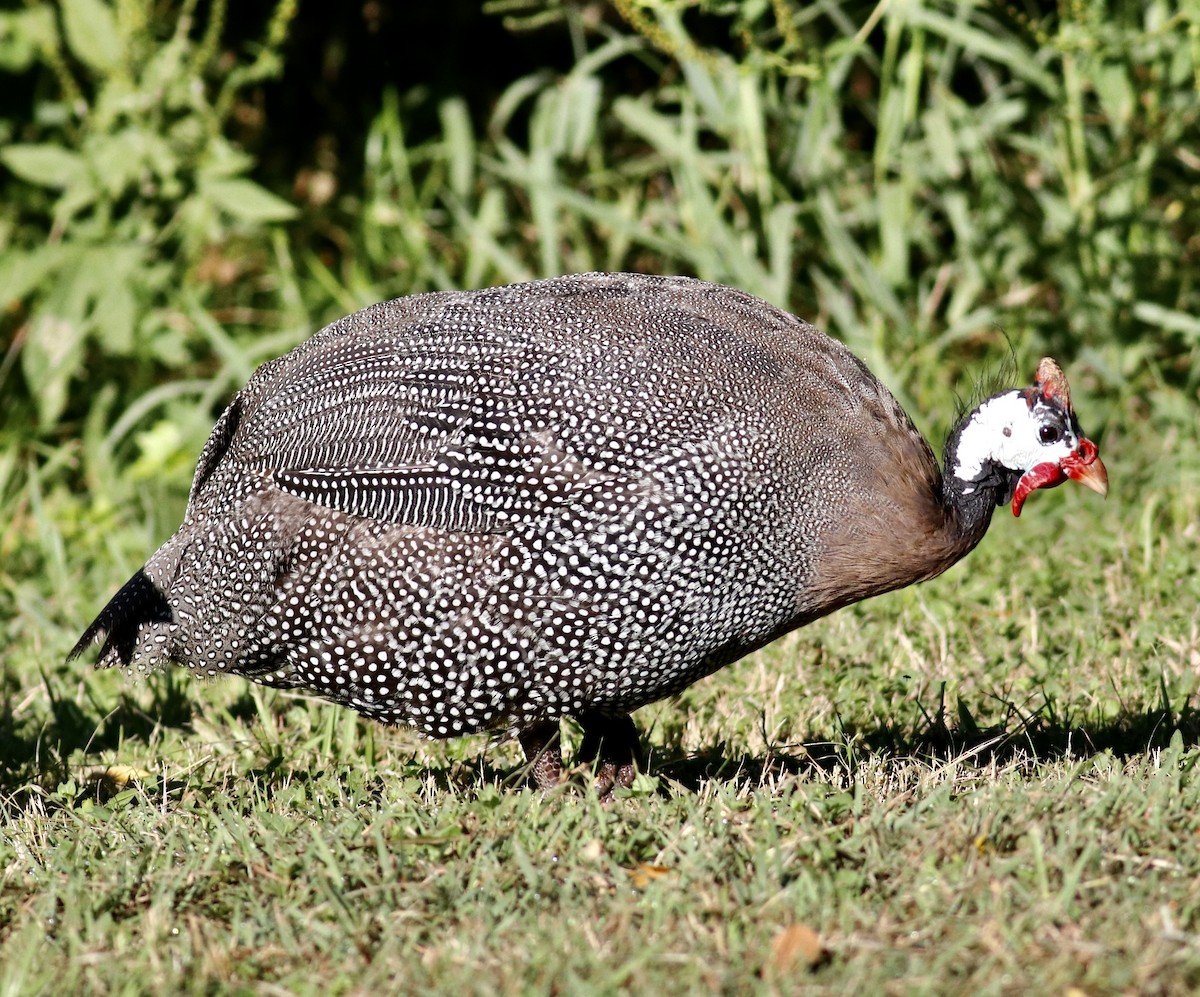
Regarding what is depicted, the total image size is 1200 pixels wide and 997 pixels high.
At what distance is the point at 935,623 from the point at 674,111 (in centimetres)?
317

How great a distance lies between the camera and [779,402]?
323 centimetres

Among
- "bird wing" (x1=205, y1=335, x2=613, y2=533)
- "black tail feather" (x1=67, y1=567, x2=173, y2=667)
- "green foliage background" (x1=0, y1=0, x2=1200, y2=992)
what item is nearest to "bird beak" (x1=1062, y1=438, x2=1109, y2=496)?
"green foliage background" (x1=0, y1=0, x2=1200, y2=992)

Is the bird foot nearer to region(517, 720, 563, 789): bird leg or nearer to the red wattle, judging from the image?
region(517, 720, 563, 789): bird leg

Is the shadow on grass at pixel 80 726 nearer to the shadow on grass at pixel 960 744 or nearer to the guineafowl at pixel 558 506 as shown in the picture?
the guineafowl at pixel 558 506

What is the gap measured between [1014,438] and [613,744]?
3.62 ft

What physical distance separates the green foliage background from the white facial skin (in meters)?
0.52

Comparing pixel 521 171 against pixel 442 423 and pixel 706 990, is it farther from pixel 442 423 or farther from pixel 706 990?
pixel 706 990

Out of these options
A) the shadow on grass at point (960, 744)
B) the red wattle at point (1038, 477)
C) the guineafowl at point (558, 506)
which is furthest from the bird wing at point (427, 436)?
the red wattle at point (1038, 477)

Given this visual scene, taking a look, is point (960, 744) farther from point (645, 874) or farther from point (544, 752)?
point (645, 874)

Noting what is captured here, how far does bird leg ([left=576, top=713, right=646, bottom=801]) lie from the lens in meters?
3.45

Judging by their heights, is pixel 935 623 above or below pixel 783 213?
below

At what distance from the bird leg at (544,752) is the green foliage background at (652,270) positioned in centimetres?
11

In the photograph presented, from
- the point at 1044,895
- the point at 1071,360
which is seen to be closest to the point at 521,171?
the point at 1071,360

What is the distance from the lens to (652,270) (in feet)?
20.5
